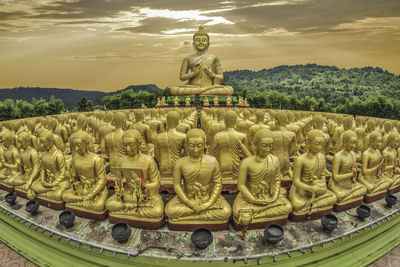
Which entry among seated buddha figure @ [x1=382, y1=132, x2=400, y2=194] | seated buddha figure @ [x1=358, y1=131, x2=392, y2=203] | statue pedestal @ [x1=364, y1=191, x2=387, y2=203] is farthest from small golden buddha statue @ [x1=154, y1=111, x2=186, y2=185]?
seated buddha figure @ [x1=382, y1=132, x2=400, y2=194]

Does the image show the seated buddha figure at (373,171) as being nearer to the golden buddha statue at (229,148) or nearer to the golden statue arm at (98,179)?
the golden buddha statue at (229,148)

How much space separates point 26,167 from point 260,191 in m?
5.37

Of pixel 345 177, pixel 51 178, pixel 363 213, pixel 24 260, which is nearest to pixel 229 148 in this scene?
pixel 345 177

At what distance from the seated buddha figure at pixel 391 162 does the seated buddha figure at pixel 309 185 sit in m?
2.19

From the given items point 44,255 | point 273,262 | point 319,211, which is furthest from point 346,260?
point 44,255

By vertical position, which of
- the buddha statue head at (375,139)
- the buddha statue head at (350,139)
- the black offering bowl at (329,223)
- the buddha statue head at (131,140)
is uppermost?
the buddha statue head at (131,140)

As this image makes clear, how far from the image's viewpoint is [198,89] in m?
18.4

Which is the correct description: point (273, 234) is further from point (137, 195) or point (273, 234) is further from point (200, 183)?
point (137, 195)

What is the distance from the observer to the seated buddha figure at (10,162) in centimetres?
541

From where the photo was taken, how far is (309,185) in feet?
13.5

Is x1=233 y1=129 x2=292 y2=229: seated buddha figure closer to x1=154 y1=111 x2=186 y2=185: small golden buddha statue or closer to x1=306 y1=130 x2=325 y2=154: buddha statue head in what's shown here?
x1=306 y1=130 x2=325 y2=154: buddha statue head

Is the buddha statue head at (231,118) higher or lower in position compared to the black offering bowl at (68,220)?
higher

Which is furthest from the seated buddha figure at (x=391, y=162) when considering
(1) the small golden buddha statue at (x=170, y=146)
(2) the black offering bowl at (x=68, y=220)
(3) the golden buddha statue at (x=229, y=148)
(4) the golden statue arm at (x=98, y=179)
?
(2) the black offering bowl at (x=68, y=220)

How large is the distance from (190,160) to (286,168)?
3.07m
